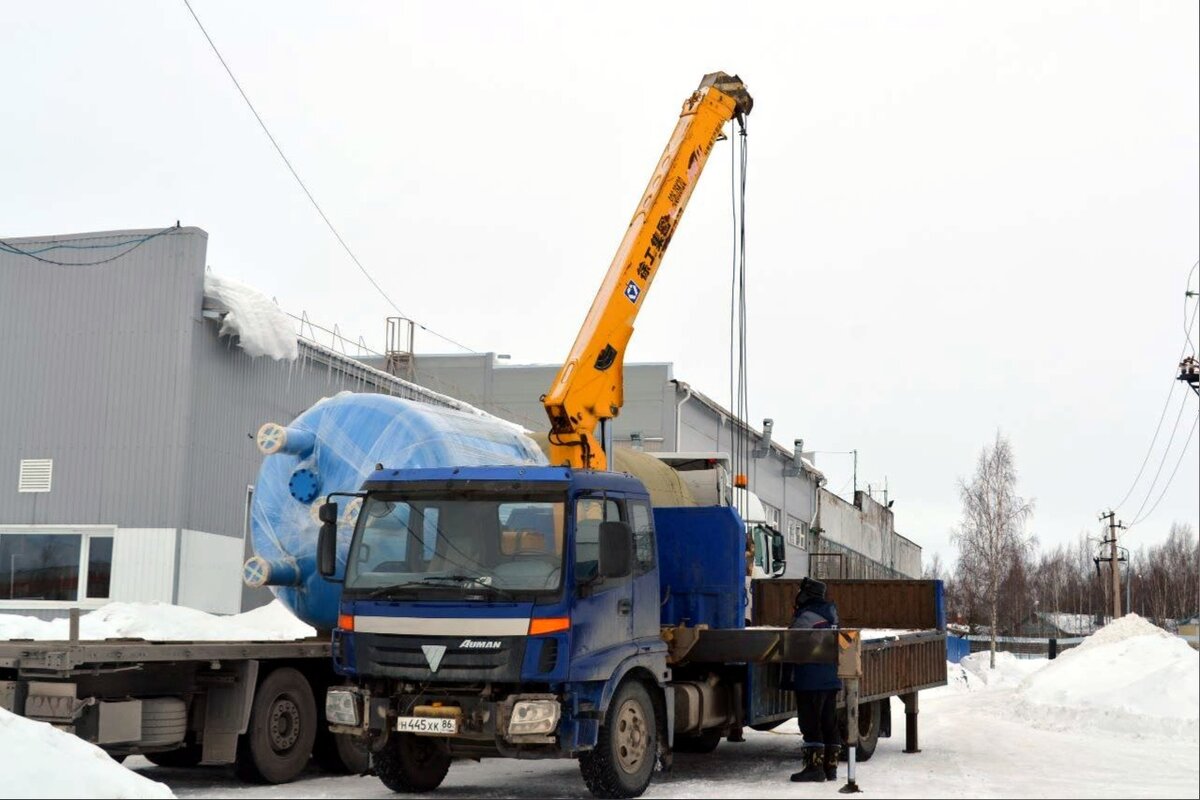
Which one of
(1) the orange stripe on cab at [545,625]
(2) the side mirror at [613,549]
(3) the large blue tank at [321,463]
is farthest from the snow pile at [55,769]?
(3) the large blue tank at [321,463]

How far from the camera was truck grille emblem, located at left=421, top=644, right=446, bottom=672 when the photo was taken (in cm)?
1012

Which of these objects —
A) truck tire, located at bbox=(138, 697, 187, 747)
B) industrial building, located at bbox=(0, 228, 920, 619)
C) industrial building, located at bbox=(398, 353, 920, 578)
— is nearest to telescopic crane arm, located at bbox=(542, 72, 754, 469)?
truck tire, located at bbox=(138, 697, 187, 747)

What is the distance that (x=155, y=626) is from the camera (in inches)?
651

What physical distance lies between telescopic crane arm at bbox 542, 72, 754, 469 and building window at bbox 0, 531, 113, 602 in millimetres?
9558

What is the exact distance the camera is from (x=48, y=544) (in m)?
21.0

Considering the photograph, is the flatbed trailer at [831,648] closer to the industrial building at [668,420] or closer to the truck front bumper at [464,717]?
the truck front bumper at [464,717]

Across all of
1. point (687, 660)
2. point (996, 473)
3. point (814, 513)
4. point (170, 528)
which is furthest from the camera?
point (996, 473)

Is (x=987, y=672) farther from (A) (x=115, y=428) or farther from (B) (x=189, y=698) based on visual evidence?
(B) (x=189, y=698)

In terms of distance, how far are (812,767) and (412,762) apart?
3608mm

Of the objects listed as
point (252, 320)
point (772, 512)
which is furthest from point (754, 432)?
point (252, 320)

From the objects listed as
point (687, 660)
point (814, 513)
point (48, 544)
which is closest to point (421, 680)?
point (687, 660)

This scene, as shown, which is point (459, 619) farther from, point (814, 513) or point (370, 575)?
point (814, 513)

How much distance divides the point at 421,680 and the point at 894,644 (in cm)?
580

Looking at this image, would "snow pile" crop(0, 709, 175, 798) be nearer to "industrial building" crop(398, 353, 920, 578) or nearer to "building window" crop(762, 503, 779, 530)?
"industrial building" crop(398, 353, 920, 578)
